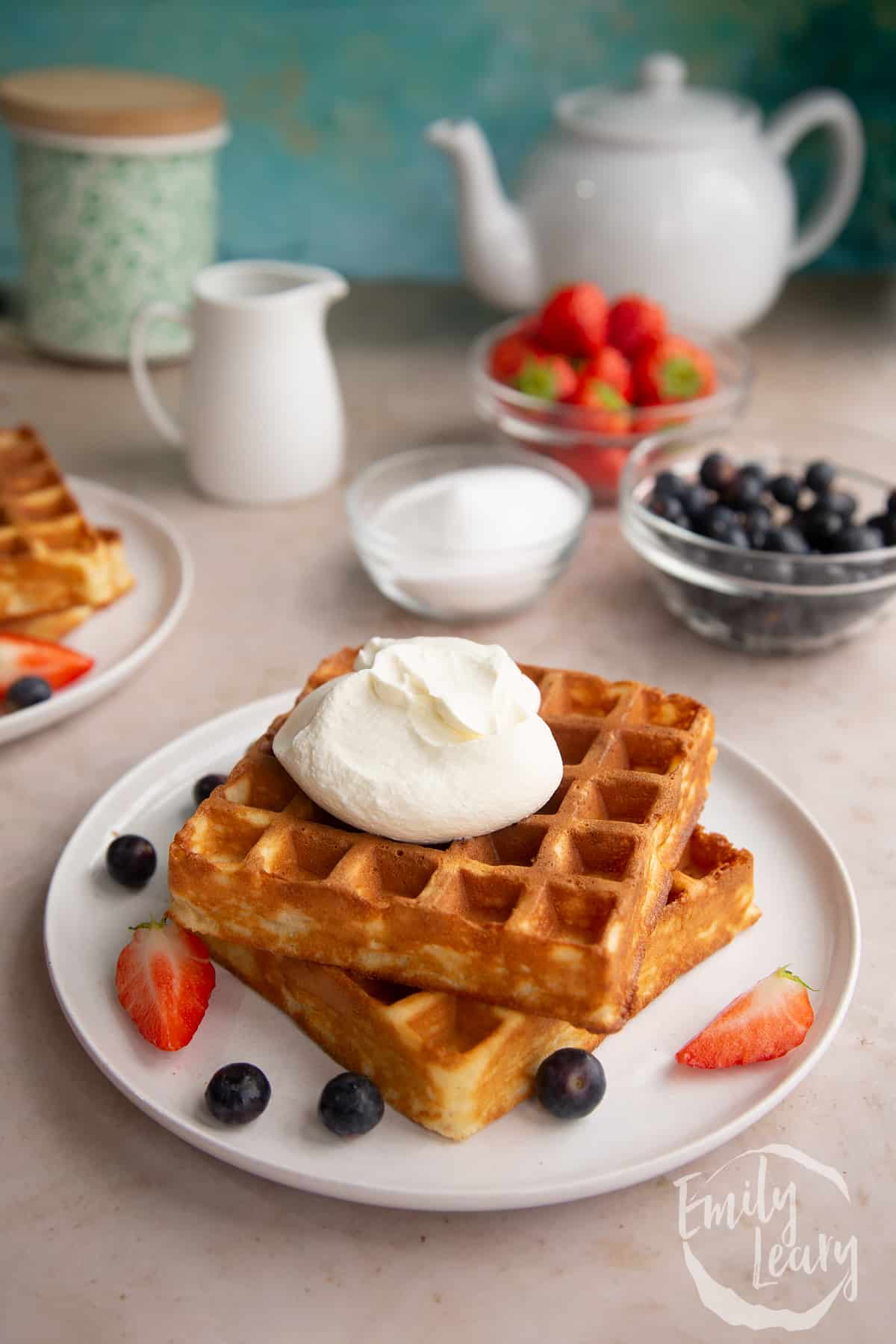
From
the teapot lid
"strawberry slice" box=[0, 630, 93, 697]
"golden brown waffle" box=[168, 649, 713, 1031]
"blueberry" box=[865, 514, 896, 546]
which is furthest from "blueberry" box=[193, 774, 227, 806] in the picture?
the teapot lid

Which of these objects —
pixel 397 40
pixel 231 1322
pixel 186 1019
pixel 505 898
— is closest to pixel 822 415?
pixel 397 40

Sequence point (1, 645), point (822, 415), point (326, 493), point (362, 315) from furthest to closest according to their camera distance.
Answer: point (362, 315) < point (822, 415) < point (326, 493) < point (1, 645)

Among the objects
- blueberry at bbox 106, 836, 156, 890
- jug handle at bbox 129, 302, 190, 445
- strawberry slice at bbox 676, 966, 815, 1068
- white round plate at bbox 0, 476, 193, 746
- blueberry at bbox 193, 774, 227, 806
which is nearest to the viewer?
strawberry slice at bbox 676, 966, 815, 1068

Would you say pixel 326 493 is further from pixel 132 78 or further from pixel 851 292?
pixel 851 292

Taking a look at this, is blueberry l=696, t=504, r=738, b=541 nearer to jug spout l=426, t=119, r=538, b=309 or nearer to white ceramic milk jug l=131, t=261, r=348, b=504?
white ceramic milk jug l=131, t=261, r=348, b=504

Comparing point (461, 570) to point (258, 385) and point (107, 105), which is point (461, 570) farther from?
point (107, 105)
